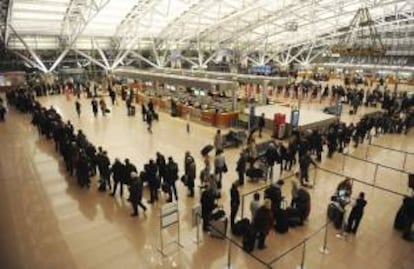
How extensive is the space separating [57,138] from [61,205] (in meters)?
4.95

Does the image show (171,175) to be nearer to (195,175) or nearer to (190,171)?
(190,171)

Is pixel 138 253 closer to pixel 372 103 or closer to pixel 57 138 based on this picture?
pixel 57 138

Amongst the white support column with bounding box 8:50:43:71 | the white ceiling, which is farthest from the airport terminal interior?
the white support column with bounding box 8:50:43:71

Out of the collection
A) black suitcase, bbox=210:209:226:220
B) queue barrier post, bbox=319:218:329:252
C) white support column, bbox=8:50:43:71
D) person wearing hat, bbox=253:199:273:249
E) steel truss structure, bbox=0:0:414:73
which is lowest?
queue barrier post, bbox=319:218:329:252

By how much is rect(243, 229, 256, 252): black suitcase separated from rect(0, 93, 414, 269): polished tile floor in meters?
0.14

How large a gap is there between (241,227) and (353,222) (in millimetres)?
2605

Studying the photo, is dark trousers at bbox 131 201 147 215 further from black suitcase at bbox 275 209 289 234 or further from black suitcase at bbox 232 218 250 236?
black suitcase at bbox 275 209 289 234

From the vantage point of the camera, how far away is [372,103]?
2466cm

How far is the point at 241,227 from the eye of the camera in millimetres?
6988

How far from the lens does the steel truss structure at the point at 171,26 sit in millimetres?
23969

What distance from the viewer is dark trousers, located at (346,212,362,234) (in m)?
7.14

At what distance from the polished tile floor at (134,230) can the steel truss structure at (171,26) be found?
503 inches

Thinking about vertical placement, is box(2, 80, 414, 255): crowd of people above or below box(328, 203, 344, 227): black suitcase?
above

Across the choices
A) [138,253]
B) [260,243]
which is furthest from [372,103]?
[138,253]
